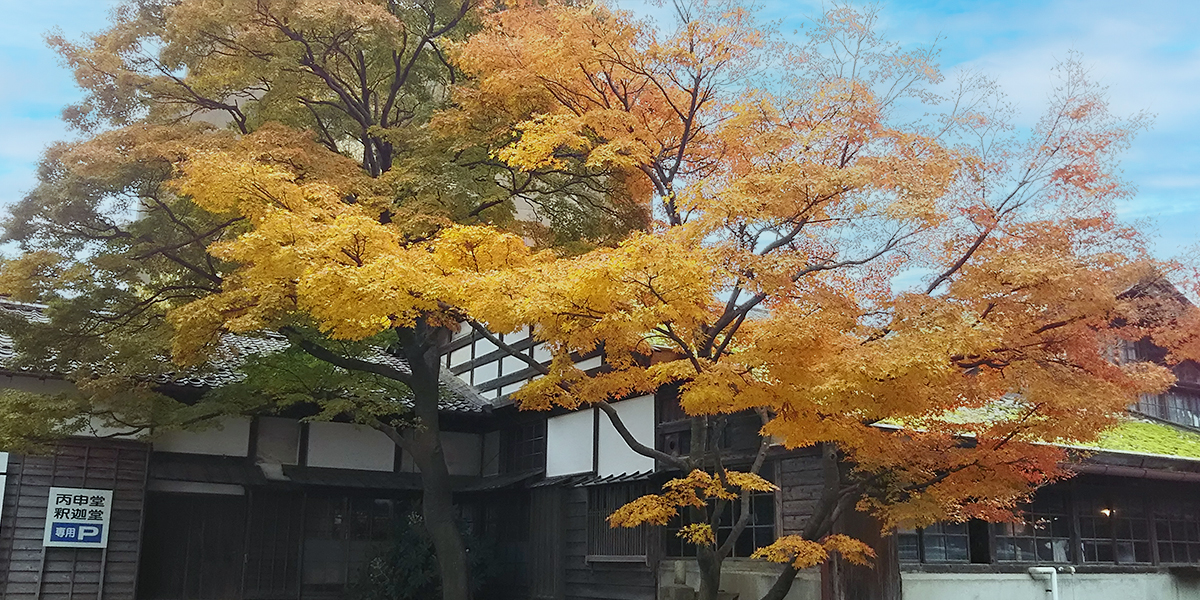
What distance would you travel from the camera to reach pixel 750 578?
A: 1235 centimetres

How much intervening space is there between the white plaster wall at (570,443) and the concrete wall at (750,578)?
3.05 m

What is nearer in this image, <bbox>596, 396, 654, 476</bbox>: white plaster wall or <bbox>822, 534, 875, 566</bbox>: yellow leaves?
<bbox>822, 534, 875, 566</bbox>: yellow leaves

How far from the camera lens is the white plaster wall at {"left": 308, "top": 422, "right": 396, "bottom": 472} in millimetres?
17625

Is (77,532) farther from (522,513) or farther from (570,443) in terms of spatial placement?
(570,443)

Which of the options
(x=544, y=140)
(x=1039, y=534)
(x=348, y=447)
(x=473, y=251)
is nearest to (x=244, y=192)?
(x=473, y=251)

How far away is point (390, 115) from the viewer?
1485 centimetres

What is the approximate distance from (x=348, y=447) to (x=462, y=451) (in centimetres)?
249

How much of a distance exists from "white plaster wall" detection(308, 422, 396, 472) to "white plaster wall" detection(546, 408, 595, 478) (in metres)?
3.35

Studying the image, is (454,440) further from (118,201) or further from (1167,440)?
(1167,440)

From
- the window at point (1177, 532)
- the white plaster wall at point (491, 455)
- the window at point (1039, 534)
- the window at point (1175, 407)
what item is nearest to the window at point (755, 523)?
the window at point (1039, 534)

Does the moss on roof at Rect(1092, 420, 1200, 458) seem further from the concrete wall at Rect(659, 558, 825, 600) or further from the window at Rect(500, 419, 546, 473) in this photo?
the window at Rect(500, 419, 546, 473)

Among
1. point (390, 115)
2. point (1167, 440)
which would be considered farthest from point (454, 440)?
point (1167, 440)

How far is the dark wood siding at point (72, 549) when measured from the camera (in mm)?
14570

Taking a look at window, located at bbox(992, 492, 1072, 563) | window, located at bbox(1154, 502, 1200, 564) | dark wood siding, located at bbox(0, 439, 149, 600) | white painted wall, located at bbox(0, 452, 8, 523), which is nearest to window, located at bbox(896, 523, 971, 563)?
window, located at bbox(992, 492, 1072, 563)
